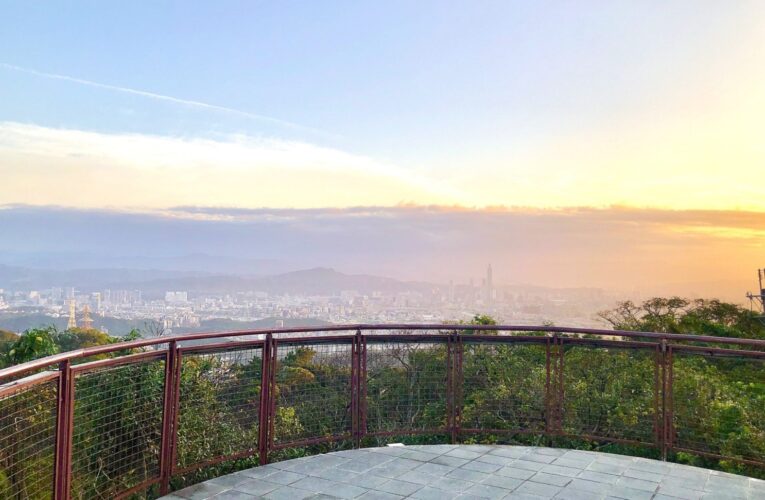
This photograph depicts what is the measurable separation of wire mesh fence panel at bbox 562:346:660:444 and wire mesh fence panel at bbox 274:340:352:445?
86.9 inches

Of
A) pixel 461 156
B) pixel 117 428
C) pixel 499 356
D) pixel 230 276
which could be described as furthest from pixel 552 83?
pixel 230 276

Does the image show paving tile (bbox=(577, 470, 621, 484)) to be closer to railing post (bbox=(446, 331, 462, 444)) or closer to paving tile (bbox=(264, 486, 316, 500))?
railing post (bbox=(446, 331, 462, 444))

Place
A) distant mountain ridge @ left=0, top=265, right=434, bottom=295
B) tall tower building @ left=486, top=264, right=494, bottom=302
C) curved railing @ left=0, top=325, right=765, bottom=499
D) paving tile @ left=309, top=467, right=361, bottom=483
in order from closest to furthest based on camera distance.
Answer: curved railing @ left=0, top=325, right=765, bottom=499 < paving tile @ left=309, top=467, right=361, bottom=483 < distant mountain ridge @ left=0, top=265, right=434, bottom=295 < tall tower building @ left=486, top=264, right=494, bottom=302

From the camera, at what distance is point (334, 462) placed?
5086 millimetres

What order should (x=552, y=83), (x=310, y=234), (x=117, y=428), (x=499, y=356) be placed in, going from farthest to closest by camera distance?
(x=310, y=234) → (x=552, y=83) → (x=499, y=356) → (x=117, y=428)

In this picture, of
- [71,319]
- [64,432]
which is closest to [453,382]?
[64,432]

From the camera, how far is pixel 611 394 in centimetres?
682

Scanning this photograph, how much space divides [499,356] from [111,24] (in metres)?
13.8

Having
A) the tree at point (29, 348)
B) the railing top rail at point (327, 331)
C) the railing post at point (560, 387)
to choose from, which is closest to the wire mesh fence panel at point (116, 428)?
the railing top rail at point (327, 331)

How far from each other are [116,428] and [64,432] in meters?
0.76

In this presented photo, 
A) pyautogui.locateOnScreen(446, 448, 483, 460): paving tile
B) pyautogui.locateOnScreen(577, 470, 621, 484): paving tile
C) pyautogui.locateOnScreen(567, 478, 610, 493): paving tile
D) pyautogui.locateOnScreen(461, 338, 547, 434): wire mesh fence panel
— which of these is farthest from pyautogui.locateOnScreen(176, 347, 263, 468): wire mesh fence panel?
pyautogui.locateOnScreen(577, 470, 621, 484): paving tile

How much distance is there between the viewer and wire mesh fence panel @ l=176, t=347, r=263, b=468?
4.88 metres

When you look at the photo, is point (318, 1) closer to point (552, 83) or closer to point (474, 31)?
point (474, 31)

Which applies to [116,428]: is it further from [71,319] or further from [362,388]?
[71,319]
